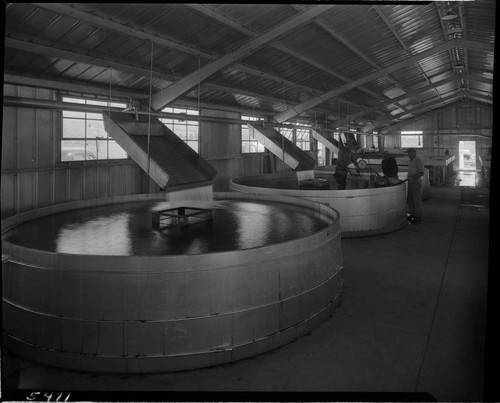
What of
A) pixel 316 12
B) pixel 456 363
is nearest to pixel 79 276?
pixel 456 363

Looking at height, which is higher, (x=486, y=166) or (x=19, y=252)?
(x=486, y=166)

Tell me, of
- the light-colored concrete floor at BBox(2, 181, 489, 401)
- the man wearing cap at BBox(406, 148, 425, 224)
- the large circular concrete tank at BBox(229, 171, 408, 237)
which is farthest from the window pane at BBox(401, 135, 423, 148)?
the light-colored concrete floor at BBox(2, 181, 489, 401)

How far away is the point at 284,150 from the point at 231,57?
3846 millimetres

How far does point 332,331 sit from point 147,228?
307 centimetres

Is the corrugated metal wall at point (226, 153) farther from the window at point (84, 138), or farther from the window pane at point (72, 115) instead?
the window pane at point (72, 115)

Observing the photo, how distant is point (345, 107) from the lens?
29594mm

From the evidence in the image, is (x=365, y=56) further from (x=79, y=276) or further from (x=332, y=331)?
(x=79, y=276)

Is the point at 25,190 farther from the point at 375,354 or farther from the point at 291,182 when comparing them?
the point at 375,354

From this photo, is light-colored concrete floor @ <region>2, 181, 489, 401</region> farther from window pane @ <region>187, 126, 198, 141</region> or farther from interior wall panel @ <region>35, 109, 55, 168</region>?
window pane @ <region>187, 126, 198, 141</region>

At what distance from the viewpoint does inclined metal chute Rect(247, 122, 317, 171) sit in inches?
583

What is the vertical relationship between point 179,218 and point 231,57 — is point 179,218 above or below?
below

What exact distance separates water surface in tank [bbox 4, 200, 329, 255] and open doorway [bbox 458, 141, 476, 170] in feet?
119

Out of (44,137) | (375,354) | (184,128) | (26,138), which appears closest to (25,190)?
(26,138)

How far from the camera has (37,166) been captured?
11.8 m
